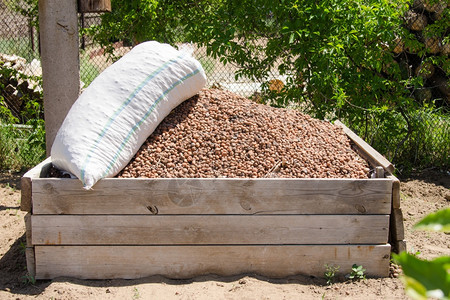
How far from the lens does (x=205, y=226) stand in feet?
10.1

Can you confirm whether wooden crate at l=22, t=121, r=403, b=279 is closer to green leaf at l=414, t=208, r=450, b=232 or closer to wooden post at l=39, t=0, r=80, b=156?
wooden post at l=39, t=0, r=80, b=156

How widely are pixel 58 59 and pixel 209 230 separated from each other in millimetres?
2176

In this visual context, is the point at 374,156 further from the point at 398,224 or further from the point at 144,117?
the point at 144,117

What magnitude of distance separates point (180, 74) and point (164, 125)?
356mm

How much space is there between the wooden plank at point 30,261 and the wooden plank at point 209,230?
0.25 feet

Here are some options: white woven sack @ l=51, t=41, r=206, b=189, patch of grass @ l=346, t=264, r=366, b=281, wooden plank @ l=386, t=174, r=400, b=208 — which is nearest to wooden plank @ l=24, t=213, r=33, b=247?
white woven sack @ l=51, t=41, r=206, b=189

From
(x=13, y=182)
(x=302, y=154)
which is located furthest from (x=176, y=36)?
(x=302, y=154)

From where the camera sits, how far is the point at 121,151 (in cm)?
316

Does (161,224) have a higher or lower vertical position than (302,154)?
lower

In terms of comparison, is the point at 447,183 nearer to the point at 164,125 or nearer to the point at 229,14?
the point at 229,14

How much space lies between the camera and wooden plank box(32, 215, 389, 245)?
3.05m

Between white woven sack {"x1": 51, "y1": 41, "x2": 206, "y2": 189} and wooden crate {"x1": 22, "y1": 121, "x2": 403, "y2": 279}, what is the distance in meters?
0.15

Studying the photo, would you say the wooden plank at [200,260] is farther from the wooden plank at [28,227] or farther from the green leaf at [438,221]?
the green leaf at [438,221]

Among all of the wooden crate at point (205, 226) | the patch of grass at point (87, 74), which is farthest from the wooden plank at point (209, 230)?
the patch of grass at point (87, 74)
